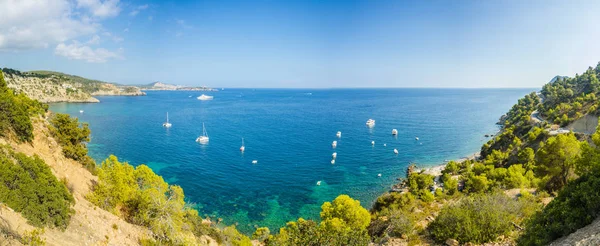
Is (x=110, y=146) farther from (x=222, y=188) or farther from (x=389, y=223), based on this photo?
(x=389, y=223)

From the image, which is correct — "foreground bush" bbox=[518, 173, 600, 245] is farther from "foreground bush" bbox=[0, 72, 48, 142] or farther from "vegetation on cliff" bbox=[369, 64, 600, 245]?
"foreground bush" bbox=[0, 72, 48, 142]

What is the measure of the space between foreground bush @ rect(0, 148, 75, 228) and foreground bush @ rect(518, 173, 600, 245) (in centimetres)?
2421

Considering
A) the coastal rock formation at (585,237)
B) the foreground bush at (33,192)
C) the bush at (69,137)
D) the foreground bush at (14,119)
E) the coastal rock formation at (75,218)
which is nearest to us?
the coastal rock formation at (585,237)

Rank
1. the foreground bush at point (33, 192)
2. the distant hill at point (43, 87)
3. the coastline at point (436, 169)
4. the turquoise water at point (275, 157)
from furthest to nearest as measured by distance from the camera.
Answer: the distant hill at point (43, 87)
the coastline at point (436, 169)
the turquoise water at point (275, 157)
the foreground bush at point (33, 192)

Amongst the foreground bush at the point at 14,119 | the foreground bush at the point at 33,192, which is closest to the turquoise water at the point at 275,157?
the foreground bush at the point at 14,119

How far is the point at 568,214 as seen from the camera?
12.9 m

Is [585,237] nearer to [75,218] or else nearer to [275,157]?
[75,218]

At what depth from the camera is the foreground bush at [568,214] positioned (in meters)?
12.3

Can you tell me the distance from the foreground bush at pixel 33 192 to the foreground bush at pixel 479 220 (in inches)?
911

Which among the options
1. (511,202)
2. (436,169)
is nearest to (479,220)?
(511,202)

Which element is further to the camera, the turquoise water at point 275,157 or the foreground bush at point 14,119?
the turquoise water at point 275,157

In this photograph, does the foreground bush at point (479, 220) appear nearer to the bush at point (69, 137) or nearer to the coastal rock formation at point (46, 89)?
the bush at point (69, 137)

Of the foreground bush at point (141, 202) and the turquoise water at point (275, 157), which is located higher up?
the foreground bush at point (141, 202)

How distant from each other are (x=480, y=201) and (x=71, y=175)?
32370mm
